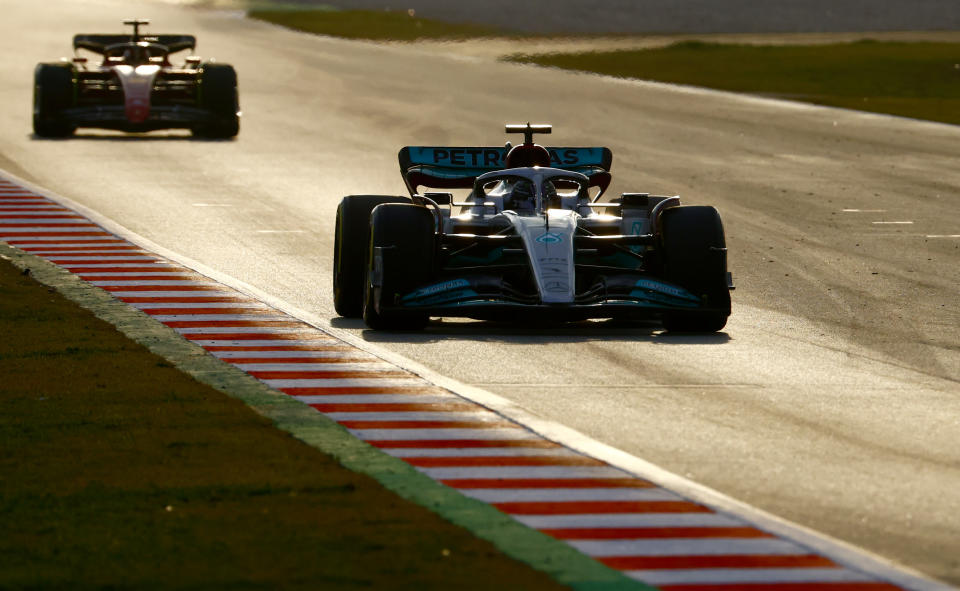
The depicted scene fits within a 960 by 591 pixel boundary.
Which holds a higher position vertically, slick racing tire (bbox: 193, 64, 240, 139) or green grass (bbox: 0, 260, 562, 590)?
green grass (bbox: 0, 260, 562, 590)

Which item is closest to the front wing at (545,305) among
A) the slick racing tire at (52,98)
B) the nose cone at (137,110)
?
the nose cone at (137,110)

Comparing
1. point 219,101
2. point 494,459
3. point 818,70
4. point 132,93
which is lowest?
point 818,70

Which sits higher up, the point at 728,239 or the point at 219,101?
the point at 728,239

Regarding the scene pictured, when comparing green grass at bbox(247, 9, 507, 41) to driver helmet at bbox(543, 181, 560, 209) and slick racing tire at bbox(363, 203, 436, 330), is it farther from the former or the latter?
slick racing tire at bbox(363, 203, 436, 330)

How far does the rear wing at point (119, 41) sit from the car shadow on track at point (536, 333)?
19.2m

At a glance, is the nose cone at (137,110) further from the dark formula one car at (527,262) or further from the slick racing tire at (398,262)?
the slick racing tire at (398,262)

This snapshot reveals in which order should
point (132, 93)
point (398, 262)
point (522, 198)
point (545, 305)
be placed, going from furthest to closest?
point (132, 93) → point (522, 198) → point (398, 262) → point (545, 305)

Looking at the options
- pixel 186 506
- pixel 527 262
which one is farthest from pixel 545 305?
pixel 186 506

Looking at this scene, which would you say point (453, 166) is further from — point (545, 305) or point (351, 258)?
point (545, 305)

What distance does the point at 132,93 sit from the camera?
109 ft

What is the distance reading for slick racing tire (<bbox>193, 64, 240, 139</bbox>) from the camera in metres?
34.1

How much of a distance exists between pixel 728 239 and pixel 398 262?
829 cm

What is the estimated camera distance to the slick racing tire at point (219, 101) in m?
34.1

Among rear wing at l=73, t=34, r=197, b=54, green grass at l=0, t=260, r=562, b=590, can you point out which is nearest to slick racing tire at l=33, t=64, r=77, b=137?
rear wing at l=73, t=34, r=197, b=54
